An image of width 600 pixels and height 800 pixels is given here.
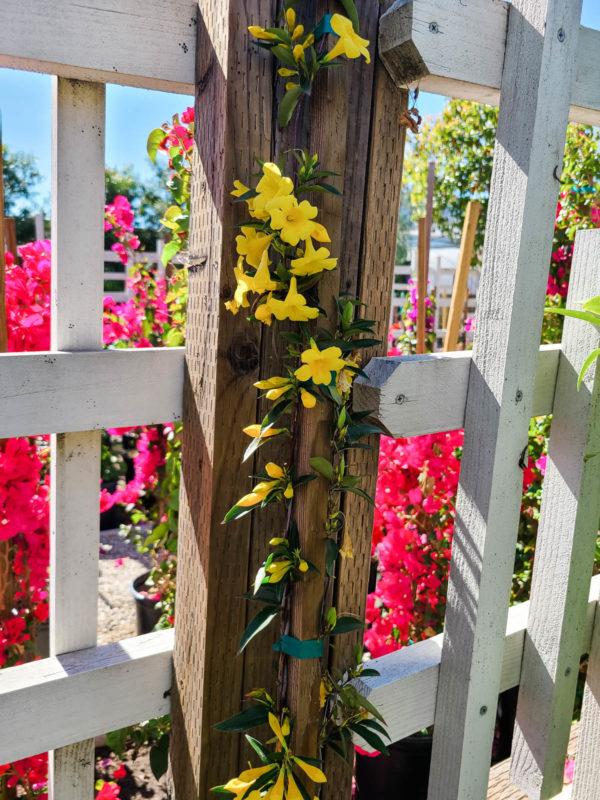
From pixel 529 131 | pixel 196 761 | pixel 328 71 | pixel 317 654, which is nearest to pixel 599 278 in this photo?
pixel 529 131

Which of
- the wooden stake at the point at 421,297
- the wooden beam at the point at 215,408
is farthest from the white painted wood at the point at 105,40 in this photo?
the wooden stake at the point at 421,297

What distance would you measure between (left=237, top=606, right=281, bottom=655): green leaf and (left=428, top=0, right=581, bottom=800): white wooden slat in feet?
1.30

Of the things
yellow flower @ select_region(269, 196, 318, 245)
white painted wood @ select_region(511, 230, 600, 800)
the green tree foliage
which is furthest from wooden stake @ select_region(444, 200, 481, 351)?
the green tree foliage

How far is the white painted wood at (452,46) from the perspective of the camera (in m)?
0.93

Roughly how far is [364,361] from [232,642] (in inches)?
17.6

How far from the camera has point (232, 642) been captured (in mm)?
996

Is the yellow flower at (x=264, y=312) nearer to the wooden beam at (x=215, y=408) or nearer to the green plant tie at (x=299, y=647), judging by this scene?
the wooden beam at (x=215, y=408)

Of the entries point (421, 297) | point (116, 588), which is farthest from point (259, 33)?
point (116, 588)

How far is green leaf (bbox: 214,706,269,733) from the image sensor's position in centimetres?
90

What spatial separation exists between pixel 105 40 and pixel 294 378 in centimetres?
46

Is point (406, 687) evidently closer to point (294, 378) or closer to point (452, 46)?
point (294, 378)

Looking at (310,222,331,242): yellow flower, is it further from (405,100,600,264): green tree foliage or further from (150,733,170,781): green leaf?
(405,100,600,264): green tree foliage

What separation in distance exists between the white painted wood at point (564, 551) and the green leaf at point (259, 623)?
0.65m

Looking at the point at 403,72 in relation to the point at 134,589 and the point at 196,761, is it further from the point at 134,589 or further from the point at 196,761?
the point at 134,589
